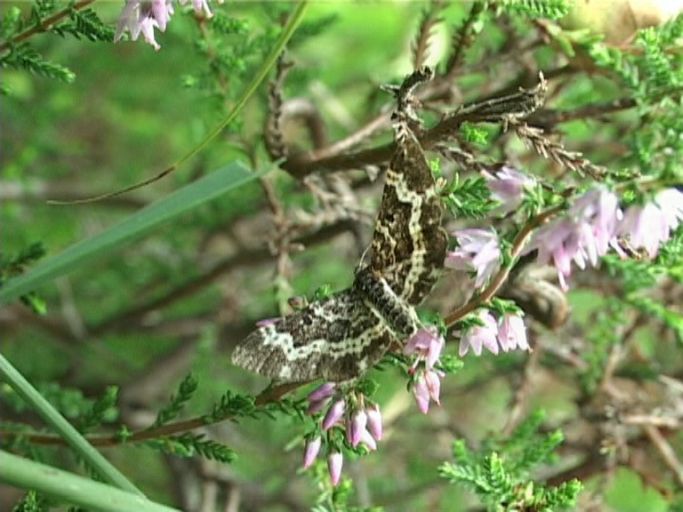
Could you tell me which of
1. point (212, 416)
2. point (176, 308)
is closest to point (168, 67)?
point (176, 308)

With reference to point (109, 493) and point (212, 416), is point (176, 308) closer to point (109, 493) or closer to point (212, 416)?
point (212, 416)

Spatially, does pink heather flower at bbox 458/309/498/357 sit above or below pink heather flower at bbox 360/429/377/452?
above

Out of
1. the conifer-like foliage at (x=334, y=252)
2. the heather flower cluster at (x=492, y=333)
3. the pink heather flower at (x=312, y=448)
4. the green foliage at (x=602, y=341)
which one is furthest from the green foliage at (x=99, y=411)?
the green foliage at (x=602, y=341)

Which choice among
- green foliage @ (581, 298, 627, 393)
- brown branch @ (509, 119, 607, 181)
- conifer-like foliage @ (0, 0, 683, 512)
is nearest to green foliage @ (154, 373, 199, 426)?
conifer-like foliage @ (0, 0, 683, 512)

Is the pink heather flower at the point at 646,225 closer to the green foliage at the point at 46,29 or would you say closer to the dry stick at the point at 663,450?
the green foliage at the point at 46,29

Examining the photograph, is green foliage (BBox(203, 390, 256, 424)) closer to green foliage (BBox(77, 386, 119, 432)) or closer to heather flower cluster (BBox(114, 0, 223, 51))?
green foliage (BBox(77, 386, 119, 432))
